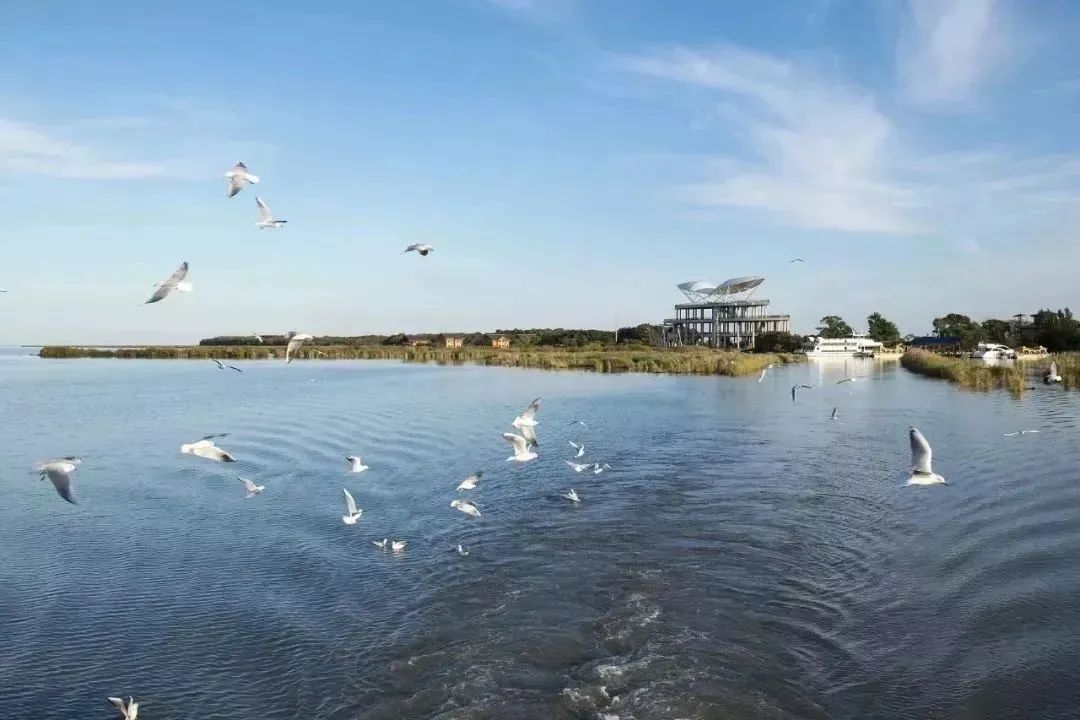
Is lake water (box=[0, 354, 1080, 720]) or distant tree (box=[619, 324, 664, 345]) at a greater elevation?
distant tree (box=[619, 324, 664, 345])

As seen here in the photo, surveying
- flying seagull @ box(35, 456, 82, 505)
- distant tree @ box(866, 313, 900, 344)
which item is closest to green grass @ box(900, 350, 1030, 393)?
flying seagull @ box(35, 456, 82, 505)

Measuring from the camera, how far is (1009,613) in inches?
393

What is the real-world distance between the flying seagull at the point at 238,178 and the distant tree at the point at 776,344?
322 feet

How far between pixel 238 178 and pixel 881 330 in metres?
152

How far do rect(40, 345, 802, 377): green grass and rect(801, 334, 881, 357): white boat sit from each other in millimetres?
12844

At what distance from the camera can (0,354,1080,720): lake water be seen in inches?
321

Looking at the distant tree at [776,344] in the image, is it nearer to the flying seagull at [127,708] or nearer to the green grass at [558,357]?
the green grass at [558,357]

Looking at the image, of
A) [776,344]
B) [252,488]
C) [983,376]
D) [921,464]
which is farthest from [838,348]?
[252,488]

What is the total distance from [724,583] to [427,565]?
15.2 ft

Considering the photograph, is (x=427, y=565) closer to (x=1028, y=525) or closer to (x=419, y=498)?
(x=419, y=498)

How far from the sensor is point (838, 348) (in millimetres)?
109500

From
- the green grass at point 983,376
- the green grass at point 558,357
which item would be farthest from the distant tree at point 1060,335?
the green grass at point 983,376

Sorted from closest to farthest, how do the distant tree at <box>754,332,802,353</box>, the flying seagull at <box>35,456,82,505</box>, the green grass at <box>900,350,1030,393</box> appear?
the flying seagull at <box>35,456,82,505</box>, the green grass at <box>900,350,1030,393</box>, the distant tree at <box>754,332,802,353</box>

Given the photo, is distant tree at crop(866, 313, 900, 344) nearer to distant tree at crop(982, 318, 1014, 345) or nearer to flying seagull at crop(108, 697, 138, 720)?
distant tree at crop(982, 318, 1014, 345)
